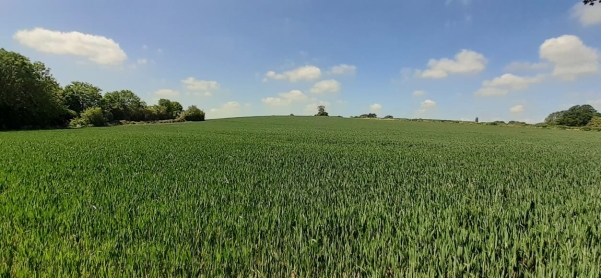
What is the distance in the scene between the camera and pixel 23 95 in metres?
45.4

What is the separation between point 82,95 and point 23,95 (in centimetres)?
4737

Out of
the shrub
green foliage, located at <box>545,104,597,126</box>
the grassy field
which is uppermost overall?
green foliage, located at <box>545,104,597,126</box>

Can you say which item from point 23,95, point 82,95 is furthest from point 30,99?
point 82,95

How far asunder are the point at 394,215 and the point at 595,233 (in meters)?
2.48

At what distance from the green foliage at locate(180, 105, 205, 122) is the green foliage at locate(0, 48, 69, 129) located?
34.0 m

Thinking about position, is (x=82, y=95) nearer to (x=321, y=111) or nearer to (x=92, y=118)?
(x=92, y=118)

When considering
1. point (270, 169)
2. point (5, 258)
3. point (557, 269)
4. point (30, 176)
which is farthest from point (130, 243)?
point (30, 176)

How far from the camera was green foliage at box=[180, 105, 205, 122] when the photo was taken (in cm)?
8456

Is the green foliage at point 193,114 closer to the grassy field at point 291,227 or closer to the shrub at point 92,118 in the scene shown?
the shrub at point 92,118

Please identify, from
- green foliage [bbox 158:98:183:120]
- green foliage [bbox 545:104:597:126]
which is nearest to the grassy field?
green foliage [bbox 158:98:183:120]

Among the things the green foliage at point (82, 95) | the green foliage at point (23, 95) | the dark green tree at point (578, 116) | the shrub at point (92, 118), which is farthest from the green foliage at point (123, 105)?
the dark green tree at point (578, 116)

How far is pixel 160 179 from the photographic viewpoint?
299 inches

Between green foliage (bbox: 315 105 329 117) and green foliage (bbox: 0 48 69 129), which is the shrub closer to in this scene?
green foliage (bbox: 0 48 69 129)

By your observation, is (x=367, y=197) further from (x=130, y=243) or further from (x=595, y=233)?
(x=130, y=243)
